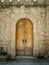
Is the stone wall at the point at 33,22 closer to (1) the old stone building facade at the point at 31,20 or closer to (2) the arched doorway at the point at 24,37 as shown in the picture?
(1) the old stone building facade at the point at 31,20

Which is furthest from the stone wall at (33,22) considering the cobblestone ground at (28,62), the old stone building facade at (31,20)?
the cobblestone ground at (28,62)

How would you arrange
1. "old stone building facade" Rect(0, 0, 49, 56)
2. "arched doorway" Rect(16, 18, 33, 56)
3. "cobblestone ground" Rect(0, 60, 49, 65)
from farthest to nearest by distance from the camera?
"arched doorway" Rect(16, 18, 33, 56) → "old stone building facade" Rect(0, 0, 49, 56) → "cobblestone ground" Rect(0, 60, 49, 65)

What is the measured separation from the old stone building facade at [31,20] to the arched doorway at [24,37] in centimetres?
31

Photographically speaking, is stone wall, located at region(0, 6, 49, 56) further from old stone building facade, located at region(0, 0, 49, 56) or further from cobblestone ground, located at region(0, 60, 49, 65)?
cobblestone ground, located at region(0, 60, 49, 65)

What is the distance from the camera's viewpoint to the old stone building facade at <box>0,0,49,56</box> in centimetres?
1492

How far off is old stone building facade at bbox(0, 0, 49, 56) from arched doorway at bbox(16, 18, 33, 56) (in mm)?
308

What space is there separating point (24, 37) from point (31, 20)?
128cm

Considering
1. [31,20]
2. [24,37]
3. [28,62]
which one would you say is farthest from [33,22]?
[28,62]

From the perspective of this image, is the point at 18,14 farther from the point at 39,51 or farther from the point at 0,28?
the point at 39,51

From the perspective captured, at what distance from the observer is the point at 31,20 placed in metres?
15.0

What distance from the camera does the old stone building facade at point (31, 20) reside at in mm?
14922

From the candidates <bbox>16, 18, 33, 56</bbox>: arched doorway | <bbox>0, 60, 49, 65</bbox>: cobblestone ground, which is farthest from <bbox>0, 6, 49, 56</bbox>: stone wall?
<bbox>0, 60, 49, 65</bbox>: cobblestone ground

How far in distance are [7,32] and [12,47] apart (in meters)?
1.07

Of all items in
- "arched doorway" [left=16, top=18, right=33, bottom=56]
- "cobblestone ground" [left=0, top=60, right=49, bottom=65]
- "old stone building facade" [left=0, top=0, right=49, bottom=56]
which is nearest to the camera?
"cobblestone ground" [left=0, top=60, right=49, bottom=65]
